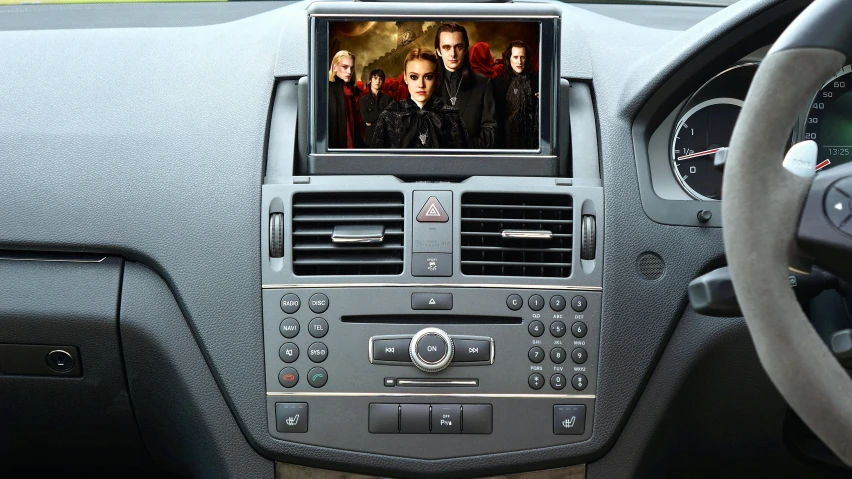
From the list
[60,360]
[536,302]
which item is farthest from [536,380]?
[60,360]

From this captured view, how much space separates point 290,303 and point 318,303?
0.05 m

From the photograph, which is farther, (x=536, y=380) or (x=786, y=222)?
(x=536, y=380)

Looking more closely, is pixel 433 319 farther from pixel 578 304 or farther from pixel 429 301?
pixel 578 304

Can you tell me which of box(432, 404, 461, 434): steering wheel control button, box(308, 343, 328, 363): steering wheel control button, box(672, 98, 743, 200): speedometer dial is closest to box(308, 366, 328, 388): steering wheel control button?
box(308, 343, 328, 363): steering wheel control button

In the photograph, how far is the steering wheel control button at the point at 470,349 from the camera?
66.1 inches

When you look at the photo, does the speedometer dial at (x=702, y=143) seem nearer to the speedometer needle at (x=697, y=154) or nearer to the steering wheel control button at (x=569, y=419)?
the speedometer needle at (x=697, y=154)

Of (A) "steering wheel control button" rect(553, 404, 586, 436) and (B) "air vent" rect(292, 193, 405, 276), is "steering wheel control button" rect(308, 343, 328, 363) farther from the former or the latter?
(A) "steering wheel control button" rect(553, 404, 586, 436)

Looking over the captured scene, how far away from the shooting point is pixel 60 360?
181cm

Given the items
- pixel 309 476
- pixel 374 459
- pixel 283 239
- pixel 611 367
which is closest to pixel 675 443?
pixel 611 367

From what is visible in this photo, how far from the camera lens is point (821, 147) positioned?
1.83m

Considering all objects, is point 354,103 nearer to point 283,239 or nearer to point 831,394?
point 283,239

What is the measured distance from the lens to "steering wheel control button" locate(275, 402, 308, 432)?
5.55 feet

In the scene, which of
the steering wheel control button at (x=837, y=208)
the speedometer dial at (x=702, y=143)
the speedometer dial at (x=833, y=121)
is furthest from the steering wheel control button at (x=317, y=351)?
the speedometer dial at (x=833, y=121)

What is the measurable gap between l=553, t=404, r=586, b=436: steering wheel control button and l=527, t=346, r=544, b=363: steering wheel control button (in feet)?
0.33
